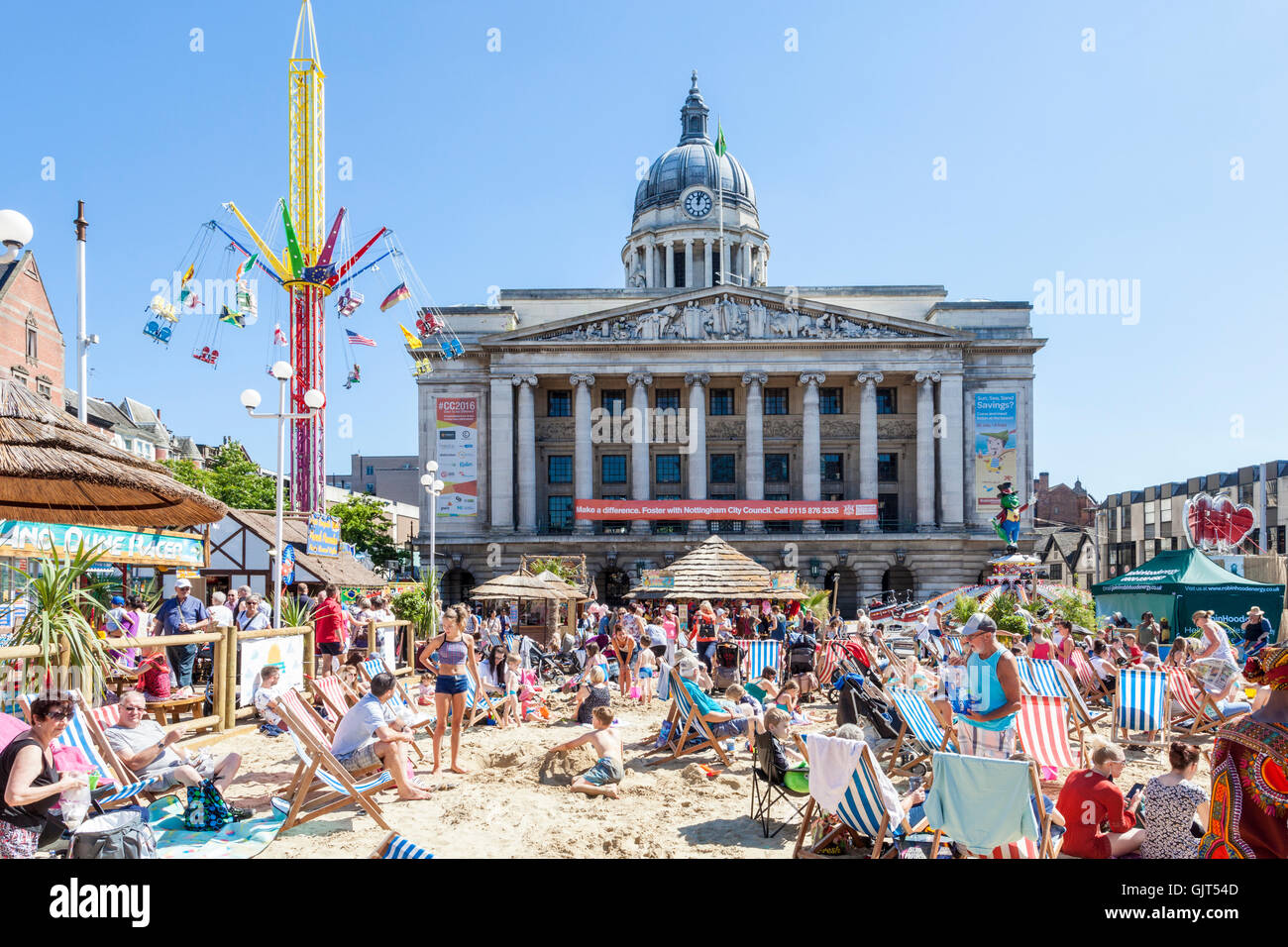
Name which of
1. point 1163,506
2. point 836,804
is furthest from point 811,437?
point 836,804

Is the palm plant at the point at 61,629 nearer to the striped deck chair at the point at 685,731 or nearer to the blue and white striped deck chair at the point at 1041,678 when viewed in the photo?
the striped deck chair at the point at 685,731

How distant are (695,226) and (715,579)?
53.0 metres

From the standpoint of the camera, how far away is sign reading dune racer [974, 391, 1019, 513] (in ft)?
151

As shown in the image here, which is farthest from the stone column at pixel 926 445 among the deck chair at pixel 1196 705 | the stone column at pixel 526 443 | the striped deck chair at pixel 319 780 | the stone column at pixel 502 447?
the striped deck chair at pixel 319 780

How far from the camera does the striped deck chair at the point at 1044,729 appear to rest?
8.29 meters

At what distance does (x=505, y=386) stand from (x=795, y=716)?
127 feet

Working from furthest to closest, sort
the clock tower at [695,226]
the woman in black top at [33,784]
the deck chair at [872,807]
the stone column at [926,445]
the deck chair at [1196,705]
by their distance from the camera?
the clock tower at [695,226]
the stone column at [926,445]
the deck chair at [1196,705]
the deck chair at [872,807]
the woman in black top at [33,784]

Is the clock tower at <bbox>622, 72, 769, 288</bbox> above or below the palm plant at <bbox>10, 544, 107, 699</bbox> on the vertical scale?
above

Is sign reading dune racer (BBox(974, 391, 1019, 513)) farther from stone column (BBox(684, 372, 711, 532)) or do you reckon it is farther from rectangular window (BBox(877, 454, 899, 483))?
stone column (BBox(684, 372, 711, 532))

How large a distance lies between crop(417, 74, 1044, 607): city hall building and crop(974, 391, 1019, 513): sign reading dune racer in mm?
98

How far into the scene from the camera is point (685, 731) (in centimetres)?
978

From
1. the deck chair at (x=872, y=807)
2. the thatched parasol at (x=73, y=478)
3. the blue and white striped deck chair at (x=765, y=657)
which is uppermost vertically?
the thatched parasol at (x=73, y=478)

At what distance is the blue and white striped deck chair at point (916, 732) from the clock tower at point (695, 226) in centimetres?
5554

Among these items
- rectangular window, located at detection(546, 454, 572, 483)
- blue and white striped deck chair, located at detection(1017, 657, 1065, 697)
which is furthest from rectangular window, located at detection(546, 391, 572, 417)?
blue and white striped deck chair, located at detection(1017, 657, 1065, 697)
